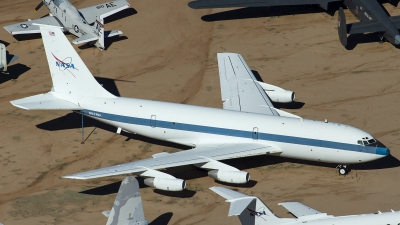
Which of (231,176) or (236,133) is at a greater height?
(236,133)

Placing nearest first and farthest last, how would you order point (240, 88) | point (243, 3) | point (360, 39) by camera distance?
point (240, 88)
point (360, 39)
point (243, 3)

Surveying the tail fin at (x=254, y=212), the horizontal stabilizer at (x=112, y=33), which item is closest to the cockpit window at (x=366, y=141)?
the tail fin at (x=254, y=212)

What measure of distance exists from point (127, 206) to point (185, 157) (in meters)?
8.65

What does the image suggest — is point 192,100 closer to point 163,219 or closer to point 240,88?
point 240,88

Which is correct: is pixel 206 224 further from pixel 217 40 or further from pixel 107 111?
pixel 217 40

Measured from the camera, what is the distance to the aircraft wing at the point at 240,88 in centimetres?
4962

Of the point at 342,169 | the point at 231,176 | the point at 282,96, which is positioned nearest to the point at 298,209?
the point at 231,176

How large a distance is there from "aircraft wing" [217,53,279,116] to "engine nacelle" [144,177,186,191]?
355 inches

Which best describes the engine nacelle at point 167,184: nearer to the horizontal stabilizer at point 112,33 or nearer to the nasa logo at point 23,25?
the horizontal stabilizer at point 112,33

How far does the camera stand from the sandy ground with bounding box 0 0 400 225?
142 ft

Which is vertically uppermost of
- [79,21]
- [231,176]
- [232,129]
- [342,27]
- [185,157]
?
[79,21]

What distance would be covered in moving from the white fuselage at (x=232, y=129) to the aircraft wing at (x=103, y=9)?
17.9 meters

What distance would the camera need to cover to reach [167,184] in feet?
140

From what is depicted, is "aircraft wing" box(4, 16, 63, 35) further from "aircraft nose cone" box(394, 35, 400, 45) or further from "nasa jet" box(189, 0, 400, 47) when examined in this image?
"aircraft nose cone" box(394, 35, 400, 45)
